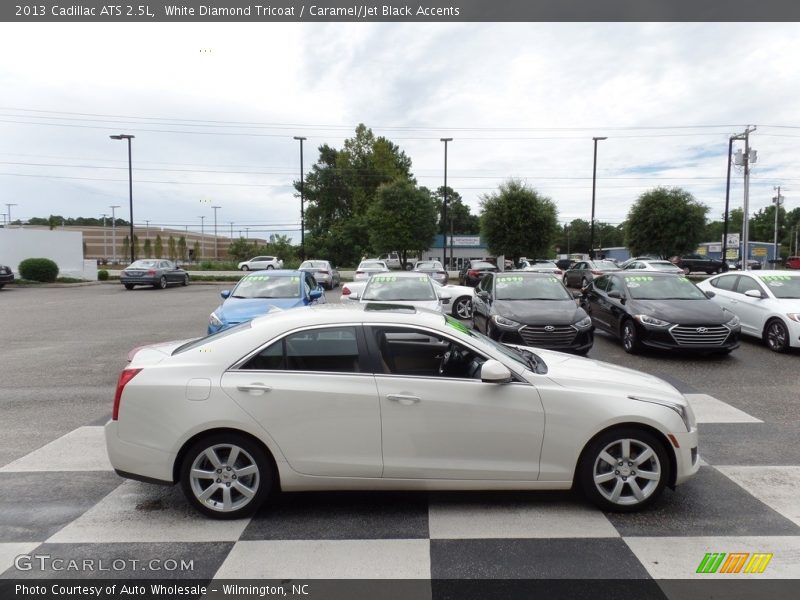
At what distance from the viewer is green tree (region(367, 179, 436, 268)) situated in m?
44.1

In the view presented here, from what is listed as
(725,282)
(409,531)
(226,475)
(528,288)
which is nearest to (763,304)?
(725,282)

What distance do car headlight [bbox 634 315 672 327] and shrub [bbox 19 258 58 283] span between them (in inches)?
1268

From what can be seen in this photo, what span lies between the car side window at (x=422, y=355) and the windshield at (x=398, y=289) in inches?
260

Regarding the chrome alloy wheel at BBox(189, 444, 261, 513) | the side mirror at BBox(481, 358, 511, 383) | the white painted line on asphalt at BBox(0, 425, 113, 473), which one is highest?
the side mirror at BBox(481, 358, 511, 383)

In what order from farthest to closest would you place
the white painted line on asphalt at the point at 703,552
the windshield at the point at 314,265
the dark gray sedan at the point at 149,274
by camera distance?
the windshield at the point at 314,265
the dark gray sedan at the point at 149,274
the white painted line on asphalt at the point at 703,552

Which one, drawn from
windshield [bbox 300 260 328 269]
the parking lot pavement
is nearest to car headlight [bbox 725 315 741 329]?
the parking lot pavement

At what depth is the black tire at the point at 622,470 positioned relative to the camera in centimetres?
385

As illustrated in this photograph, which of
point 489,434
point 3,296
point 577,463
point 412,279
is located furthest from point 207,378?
point 3,296

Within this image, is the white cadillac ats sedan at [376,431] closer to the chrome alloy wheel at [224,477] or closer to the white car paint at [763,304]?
the chrome alloy wheel at [224,477]

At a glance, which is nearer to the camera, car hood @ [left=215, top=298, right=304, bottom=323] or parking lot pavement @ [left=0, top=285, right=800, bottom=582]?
parking lot pavement @ [left=0, top=285, right=800, bottom=582]

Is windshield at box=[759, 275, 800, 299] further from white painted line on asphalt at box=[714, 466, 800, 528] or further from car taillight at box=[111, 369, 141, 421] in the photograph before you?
car taillight at box=[111, 369, 141, 421]

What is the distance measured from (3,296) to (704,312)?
87.5ft

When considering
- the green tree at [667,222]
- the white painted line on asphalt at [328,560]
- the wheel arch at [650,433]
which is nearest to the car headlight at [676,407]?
the wheel arch at [650,433]

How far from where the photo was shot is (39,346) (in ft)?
37.0
